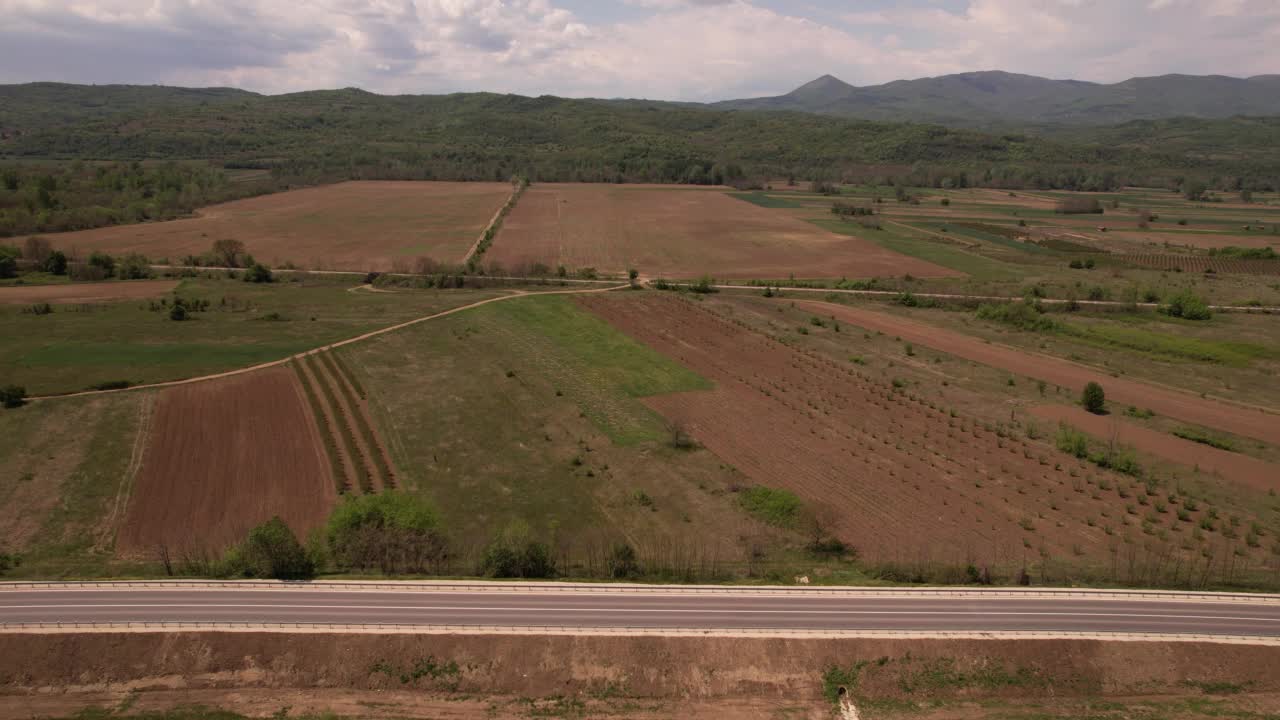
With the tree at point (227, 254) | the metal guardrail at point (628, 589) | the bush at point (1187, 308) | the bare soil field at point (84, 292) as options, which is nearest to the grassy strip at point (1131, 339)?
the bush at point (1187, 308)

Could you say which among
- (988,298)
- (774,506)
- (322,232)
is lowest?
(774,506)

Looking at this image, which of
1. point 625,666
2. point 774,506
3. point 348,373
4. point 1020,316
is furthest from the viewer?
point 1020,316

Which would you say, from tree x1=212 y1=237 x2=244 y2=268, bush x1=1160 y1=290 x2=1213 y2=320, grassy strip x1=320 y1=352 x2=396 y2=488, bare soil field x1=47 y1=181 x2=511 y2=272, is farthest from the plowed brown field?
tree x1=212 y1=237 x2=244 y2=268

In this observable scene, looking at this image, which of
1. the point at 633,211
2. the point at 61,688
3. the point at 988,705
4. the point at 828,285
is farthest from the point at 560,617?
the point at 633,211

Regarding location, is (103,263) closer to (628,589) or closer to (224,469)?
(224,469)

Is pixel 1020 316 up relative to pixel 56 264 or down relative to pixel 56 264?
down

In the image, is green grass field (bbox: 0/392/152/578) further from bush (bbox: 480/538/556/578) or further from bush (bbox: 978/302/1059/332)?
bush (bbox: 978/302/1059/332)

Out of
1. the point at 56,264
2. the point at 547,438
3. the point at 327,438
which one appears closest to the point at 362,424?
the point at 327,438
